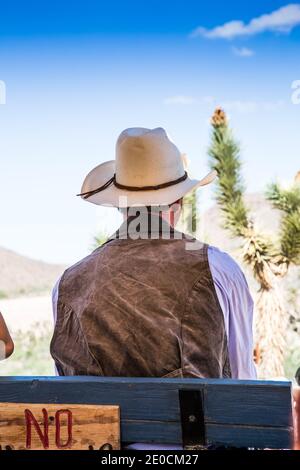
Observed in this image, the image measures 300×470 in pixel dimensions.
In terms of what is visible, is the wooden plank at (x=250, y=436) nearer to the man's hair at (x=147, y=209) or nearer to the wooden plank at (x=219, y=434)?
the wooden plank at (x=219, y=434)

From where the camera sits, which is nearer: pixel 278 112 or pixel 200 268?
pixel 200 268

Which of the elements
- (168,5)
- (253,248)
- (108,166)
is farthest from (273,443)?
(168,5)

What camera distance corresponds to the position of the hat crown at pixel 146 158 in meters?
2.60

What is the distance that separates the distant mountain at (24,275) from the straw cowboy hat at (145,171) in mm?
15608

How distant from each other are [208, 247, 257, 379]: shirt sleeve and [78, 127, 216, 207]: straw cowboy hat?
311 millimetres

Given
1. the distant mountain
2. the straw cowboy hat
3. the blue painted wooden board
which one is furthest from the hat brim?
the distant mountain

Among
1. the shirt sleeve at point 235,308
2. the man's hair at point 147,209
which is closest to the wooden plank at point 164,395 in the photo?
the shirt sleeve at point 235,308

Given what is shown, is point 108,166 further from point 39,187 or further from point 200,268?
point 39,187

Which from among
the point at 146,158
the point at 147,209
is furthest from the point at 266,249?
the point at 147,209

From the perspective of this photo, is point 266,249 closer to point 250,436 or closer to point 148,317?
Result: point 148,317

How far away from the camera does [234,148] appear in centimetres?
800

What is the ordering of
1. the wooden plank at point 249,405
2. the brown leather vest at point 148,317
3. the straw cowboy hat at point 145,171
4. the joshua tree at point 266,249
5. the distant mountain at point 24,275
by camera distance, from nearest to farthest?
the wooden plank at point 249,405
the brown leather vest at point 148,317
the straw cowboy hat at point 145,171
the joshua tree at point 266,249
the distant mountain at point 24,275

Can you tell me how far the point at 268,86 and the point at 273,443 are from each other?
10136 millimetres

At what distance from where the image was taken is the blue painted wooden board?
6.16 feet
